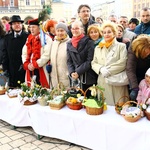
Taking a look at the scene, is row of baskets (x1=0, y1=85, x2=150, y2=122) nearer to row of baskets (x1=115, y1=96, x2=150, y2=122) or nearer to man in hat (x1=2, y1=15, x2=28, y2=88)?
row of baskets (x1=115, y1=96, x2=150, y2=122)

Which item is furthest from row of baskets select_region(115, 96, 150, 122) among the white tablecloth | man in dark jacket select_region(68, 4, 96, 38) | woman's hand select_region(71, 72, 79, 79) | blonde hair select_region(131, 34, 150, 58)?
man in dark jacket select_region(68, 4, 96, 38)

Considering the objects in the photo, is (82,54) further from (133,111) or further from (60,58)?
(133,111)

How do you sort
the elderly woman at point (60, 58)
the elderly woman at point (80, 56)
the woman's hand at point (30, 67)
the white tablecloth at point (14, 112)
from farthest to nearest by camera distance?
the woman's hand at point (30, 67) → the elderly woman at point (60, 58) → the white tablecloth at point (14, 112) → the elderly woman at point (80, 56)

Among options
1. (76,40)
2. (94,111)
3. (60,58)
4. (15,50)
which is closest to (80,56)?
(76,40)

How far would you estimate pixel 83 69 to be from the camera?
3.05 m

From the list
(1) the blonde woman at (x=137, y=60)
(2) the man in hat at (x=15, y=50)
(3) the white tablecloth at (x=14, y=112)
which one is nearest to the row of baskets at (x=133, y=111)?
(1) the blonde woman at (x=137, y=60)

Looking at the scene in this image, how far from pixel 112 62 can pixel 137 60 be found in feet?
0.97

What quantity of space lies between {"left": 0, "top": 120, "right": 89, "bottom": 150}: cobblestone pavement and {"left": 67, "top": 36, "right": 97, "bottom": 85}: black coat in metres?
0.89

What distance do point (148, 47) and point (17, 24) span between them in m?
2.22

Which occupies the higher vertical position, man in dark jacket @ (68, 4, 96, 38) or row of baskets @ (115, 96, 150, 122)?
man in dark jacket @ (68, 4, 96, 38)

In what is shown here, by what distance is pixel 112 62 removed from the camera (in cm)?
278

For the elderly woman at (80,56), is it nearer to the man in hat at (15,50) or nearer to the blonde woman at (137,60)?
the blonde woman at (137,60)

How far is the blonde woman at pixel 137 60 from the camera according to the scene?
2520 mm

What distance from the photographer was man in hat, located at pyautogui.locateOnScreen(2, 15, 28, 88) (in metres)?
3.81
